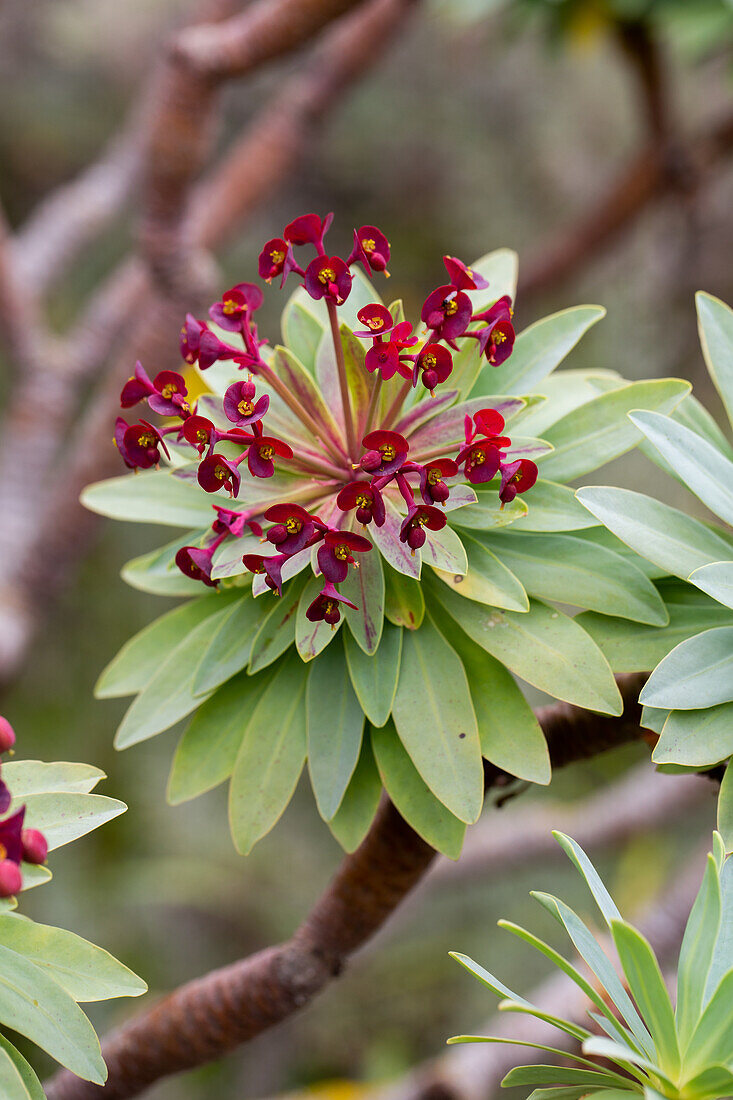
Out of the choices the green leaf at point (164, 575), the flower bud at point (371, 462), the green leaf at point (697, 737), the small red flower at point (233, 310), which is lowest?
the green leaf at point (697, 737)

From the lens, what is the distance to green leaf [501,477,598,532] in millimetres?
488

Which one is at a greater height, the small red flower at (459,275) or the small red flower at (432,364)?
the small red flower at (459,275)

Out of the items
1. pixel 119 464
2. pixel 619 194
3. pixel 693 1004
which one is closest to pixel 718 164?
pixel 619 194

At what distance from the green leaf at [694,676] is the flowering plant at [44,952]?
0.25 metres

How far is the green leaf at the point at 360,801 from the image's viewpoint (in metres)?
0.53

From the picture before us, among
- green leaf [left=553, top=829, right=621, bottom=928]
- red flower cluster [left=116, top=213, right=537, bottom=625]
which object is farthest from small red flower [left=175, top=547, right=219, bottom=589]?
green leaf [left=553, top=829, right=621, bottom=928]

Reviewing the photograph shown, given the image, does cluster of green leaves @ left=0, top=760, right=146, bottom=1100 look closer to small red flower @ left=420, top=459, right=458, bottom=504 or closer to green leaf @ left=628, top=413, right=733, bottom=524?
small red flower @ left=420, top=459, right=458, bottom=504

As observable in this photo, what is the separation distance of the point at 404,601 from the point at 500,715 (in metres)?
0.08

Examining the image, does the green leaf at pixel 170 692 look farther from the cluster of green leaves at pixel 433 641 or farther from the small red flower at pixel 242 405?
the small red flower at pixel 242 405

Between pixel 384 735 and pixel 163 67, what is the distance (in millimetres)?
917

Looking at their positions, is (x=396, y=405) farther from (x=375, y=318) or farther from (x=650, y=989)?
(x=650, y=989)

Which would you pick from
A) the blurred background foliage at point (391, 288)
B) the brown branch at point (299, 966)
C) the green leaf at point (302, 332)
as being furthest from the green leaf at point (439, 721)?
the blurred background foliage at point (391, 288)

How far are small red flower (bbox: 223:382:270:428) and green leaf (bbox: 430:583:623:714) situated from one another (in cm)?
15

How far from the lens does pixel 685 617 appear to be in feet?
1.61
